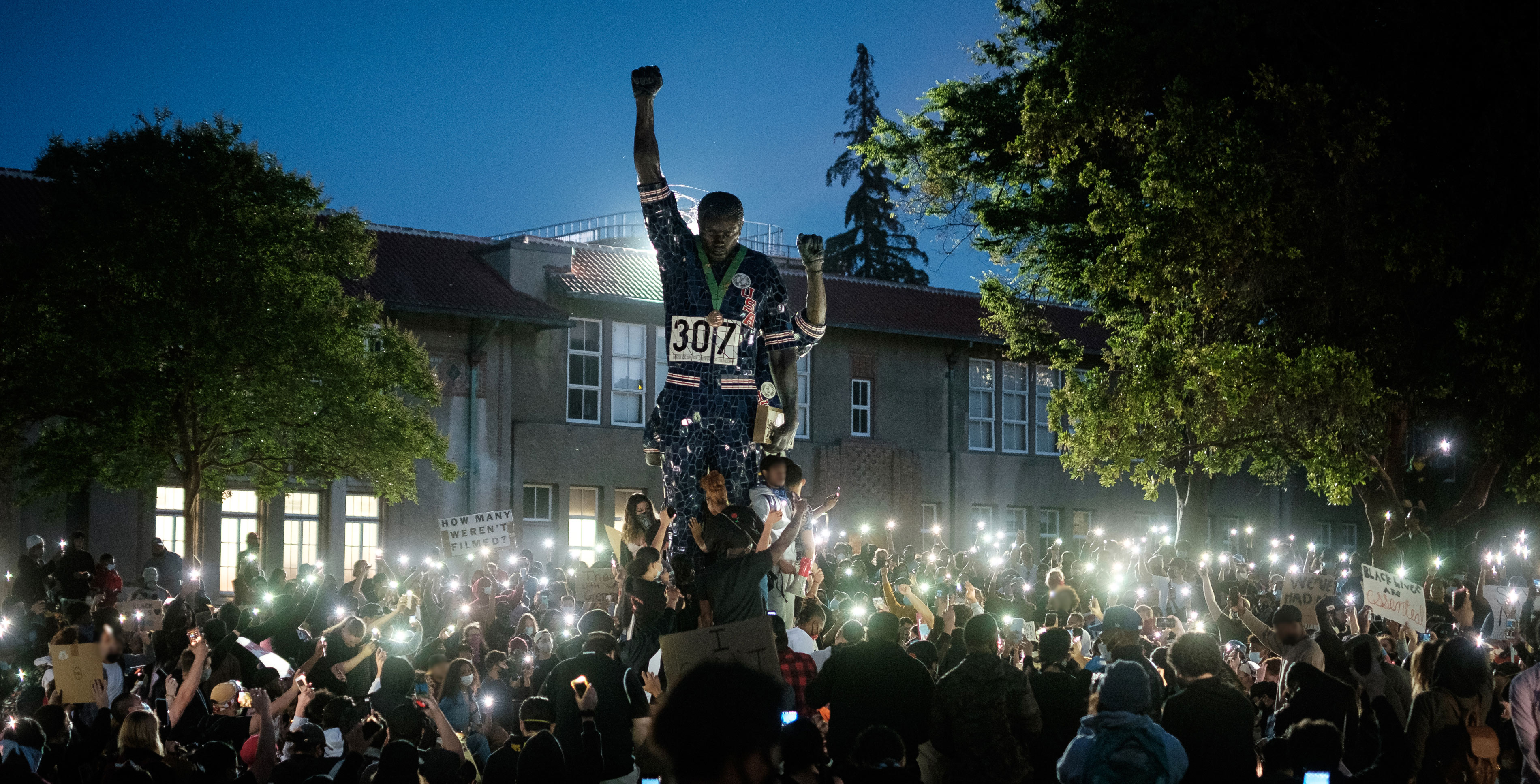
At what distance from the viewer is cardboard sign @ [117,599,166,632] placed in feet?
47.1

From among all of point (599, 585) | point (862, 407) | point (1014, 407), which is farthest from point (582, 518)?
point (599, 585)

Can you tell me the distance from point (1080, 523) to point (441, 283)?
19988mm

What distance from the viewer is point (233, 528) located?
30.8 meters

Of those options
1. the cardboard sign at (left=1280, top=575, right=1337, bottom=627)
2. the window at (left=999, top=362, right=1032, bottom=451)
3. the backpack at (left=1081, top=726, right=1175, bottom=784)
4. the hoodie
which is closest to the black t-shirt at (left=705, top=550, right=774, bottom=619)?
the hoodie

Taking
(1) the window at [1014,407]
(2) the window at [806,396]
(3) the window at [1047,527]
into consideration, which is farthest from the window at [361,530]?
(3) the window at [1047,527]

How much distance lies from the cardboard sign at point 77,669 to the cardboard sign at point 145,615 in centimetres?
512

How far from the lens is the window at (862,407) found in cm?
3953

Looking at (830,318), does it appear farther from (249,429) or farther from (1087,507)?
(249,429)

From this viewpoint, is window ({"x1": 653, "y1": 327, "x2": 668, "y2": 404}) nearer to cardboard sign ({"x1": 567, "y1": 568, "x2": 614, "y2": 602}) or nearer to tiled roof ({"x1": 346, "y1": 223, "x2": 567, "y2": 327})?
tiled roof ({"x1": 346, "y1": 223, "x2": 567, "y2": 327})

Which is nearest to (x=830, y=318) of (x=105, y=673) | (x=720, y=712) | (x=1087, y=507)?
(x=1087, y=507)

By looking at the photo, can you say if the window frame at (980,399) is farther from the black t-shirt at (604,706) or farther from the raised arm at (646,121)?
the black t-shirt at (604,706)

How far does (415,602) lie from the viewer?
53.2ft

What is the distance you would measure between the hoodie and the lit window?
116ft

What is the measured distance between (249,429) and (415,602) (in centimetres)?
1047
